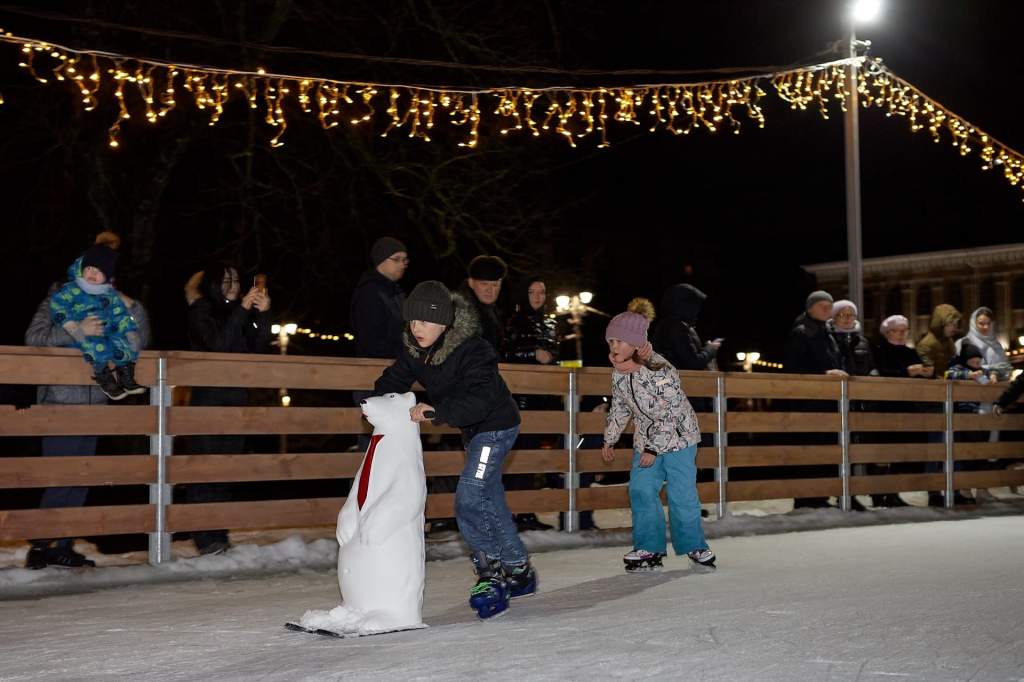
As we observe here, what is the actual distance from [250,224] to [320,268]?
958mm

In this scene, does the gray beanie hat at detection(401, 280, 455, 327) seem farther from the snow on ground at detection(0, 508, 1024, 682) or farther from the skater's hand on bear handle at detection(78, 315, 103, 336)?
the skater's hand on bear handle at detection(78, 315, 103, 336)

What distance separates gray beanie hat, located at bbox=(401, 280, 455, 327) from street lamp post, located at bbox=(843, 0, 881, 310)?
30.0ft

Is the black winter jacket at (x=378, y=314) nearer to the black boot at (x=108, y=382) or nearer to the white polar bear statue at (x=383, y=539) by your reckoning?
the black boot at (x=108, y=382)

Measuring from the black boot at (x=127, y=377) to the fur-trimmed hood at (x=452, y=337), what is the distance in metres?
2.23

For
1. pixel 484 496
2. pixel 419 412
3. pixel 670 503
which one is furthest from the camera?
pixel 670 503

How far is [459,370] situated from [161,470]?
2.58 meters

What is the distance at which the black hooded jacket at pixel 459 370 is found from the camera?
5984 mm

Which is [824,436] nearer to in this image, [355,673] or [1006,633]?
[1006,633]

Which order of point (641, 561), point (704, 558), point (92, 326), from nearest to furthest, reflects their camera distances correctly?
point (92, 326) → point (641, 561) → point (704, 558)

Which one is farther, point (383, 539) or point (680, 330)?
point (680, 330)

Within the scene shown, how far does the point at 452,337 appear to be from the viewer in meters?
6.02

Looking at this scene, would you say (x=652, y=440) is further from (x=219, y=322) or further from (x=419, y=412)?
(x=219, y=322)

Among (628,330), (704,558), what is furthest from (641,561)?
(628,330)

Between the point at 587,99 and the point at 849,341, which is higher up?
the point at 587,99
